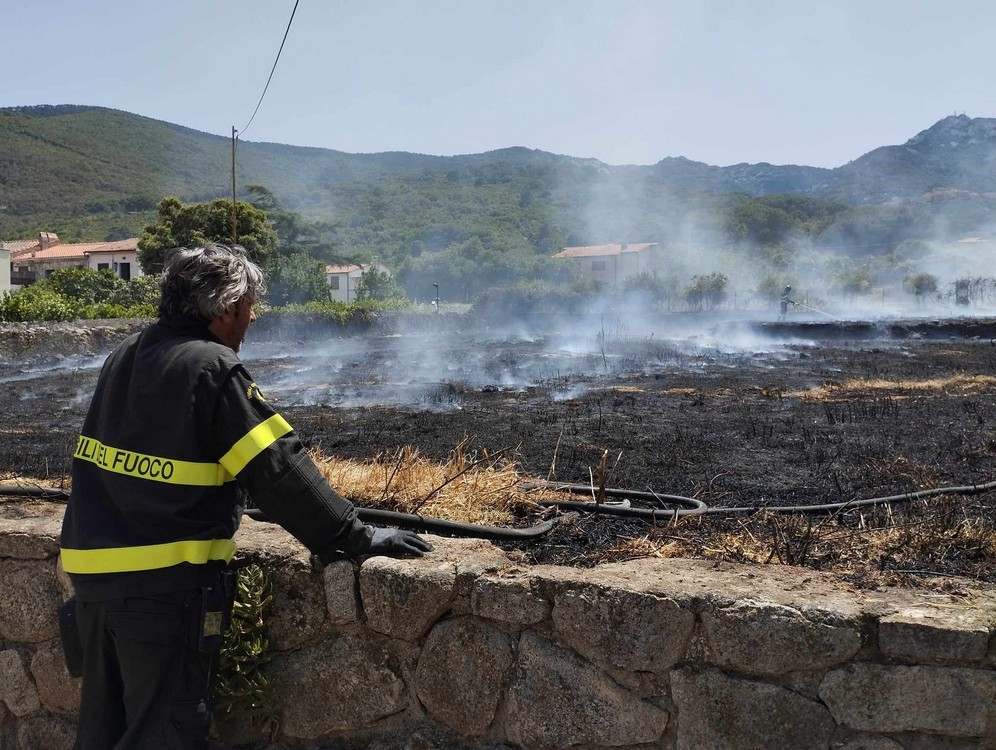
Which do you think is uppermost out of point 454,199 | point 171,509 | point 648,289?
point 454,199

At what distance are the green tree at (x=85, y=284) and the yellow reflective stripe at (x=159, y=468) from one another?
37465 millimetres

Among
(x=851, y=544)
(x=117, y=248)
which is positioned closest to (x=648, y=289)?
(x=117, y=248)

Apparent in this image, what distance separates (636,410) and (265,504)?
584 cm

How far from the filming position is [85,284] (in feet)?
122

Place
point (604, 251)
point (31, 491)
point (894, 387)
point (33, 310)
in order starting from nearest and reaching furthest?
point (31, 491), point (894, 387), point (33, 310), point (604, 251)

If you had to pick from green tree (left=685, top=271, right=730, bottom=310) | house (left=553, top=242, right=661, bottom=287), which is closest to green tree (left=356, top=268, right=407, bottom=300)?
green tree (left=685, top=271, right=730, bottom=310)

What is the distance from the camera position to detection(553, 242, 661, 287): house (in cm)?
8722

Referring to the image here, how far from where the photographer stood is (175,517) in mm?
2297

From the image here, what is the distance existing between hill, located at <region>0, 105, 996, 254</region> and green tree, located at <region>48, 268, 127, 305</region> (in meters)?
46.7

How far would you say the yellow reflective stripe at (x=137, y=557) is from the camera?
7.54 feet

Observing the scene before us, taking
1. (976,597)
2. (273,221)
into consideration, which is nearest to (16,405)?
(976,597)

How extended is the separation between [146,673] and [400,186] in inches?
5650

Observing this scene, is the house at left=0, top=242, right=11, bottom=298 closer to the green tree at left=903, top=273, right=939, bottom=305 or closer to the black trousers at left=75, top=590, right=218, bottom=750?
the black trousers at left=75, top=590, right=218, bottom=750

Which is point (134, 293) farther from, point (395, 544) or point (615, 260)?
point (615, 260)
